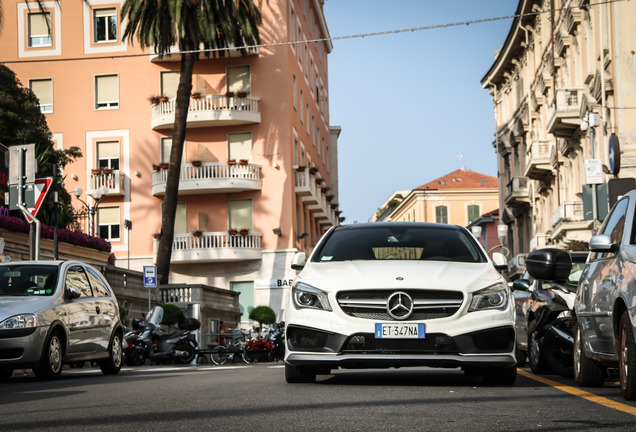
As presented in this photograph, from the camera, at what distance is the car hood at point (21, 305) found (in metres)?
13.5

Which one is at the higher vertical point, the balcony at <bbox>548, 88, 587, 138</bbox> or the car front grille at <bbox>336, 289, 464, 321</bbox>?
the balcony at <bbox>548, 88, 587, 138</bbox>

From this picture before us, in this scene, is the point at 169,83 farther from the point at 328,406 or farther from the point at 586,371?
the point at 328,406

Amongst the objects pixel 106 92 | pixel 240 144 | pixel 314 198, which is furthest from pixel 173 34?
pixel 314 198

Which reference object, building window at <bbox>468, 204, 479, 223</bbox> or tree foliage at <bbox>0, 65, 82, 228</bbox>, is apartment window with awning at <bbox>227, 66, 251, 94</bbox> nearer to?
tree foliage at <bbox>0, 65, 82, 228</bbox>

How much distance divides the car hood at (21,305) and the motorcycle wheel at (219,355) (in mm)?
14301

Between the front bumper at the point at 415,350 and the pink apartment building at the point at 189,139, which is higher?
the pink apartment building at the point at 189,139

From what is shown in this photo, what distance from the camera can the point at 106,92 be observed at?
171 ft

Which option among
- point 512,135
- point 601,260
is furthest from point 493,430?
point 512,135

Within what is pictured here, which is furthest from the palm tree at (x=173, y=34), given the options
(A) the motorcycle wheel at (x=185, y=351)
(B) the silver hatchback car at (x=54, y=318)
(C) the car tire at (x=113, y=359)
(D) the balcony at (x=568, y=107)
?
(B) the silver hatchback car at (x=54, y=318)

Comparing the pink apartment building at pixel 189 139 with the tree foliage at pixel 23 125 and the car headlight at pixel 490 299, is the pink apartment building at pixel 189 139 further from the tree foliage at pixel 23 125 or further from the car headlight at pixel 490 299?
the car headlight at pixel 490 299

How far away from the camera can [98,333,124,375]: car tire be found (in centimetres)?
1593

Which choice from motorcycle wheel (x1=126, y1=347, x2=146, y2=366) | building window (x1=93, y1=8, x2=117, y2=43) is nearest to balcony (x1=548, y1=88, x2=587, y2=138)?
motorcycle wheel (x1=126, y1=347, x2=146, y2=366)

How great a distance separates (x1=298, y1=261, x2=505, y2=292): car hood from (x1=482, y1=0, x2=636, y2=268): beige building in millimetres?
11276

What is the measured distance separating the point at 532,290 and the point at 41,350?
627 centimetres
